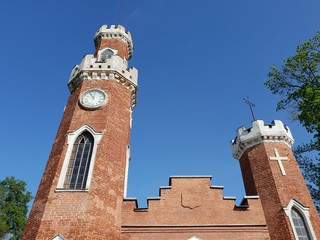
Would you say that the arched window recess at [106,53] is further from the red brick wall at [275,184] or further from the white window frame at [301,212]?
the white window frame at [301,212]

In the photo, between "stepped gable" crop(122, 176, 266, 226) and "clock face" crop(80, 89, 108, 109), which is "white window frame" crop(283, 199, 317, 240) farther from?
"clock face" crop(80, 89, 108, 109)

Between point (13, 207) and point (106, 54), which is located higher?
point (106, 54)

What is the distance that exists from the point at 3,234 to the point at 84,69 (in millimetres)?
17916

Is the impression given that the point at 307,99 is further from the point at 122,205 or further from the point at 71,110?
the point at 71,110

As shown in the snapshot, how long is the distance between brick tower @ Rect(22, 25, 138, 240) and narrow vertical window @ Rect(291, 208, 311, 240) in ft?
22.8

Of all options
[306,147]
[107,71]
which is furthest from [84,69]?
[306,147]

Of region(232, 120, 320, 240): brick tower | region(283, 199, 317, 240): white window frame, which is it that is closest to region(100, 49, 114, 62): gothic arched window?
region(232, 120, 320, 240): brick tower

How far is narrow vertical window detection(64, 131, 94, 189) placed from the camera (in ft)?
35.6

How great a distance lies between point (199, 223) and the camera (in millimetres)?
10664

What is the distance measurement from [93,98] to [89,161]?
346 cm

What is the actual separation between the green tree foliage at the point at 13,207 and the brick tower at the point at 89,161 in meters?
16.5

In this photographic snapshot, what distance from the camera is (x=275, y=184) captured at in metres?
12.2

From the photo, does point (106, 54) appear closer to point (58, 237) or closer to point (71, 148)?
point (71, 148)

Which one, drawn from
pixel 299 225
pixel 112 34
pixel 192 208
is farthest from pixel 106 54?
pixel 299 225
